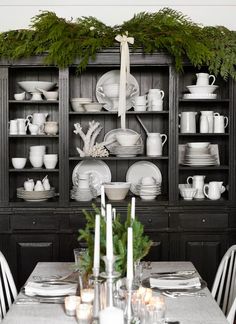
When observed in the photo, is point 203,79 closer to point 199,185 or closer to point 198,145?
point 198,145

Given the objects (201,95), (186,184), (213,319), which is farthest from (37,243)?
(213,319)

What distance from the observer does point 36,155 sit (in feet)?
13.7

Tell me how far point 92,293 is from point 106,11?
9.55 feet

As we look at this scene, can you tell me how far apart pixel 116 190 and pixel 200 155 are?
680 millimetres

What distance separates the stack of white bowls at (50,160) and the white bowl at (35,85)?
51cm

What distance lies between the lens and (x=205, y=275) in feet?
13.3

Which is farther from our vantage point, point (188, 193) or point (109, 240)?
point (188, 193)

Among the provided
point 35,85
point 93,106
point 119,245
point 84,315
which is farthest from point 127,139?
point 84,315

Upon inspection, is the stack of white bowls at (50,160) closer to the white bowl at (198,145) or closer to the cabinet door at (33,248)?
the cabinet door at (33,248)

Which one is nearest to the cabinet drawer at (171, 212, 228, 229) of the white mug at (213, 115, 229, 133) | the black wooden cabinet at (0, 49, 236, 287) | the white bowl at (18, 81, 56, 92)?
the black wooden cabinet at (0, 49, 236, 287)

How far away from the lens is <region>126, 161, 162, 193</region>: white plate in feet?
14.5

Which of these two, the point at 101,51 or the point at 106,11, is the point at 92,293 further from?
the point at 106,11

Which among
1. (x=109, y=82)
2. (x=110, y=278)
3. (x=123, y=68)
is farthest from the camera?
(x=109, y=82)

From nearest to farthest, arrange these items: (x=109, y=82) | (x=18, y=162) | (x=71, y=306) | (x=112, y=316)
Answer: (x=112, y=316) < (x=71, y=306) < (x=18, y=162) < (x=109, y=82)
